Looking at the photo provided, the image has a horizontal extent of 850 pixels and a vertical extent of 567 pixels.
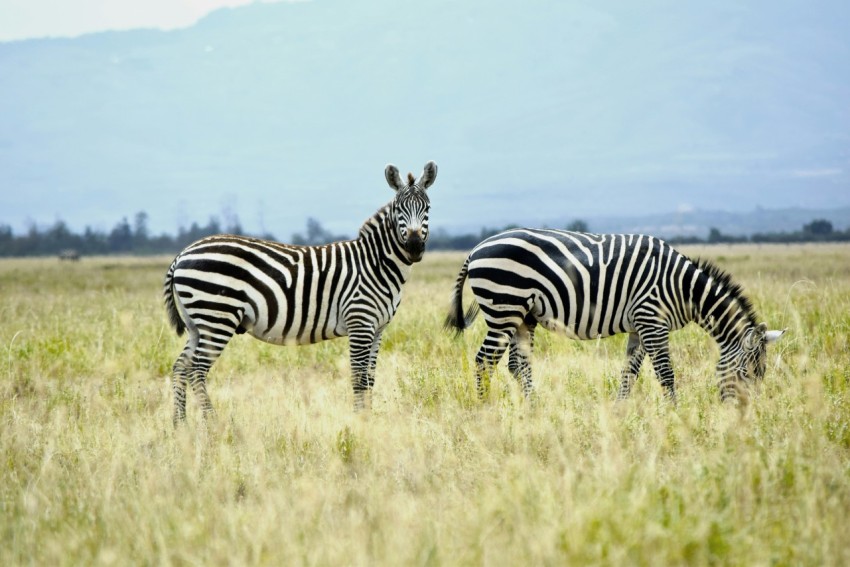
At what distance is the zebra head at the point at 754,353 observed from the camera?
7.34 metres

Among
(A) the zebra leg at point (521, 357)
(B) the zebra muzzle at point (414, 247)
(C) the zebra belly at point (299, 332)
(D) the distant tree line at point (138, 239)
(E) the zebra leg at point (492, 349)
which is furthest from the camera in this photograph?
(D) the distant tree line at point (138, 239)

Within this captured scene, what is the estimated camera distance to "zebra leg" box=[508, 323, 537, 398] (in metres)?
8.33

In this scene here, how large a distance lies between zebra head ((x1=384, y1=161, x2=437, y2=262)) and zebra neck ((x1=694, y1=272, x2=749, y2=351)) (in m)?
2.85

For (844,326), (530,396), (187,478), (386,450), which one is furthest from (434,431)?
(844,326)

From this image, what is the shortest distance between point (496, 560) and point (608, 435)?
208 centimetres

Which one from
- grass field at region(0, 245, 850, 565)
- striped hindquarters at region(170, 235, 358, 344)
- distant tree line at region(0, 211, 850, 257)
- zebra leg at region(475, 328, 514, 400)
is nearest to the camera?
grass field at region(0, 245, 850, 565)

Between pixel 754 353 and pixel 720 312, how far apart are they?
615 millimetres

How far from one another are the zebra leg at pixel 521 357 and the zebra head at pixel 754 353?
2.04 m

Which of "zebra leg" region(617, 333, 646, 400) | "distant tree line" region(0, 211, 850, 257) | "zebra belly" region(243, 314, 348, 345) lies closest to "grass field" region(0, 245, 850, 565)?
"zebra leg" region(617, 333, 646, 400)

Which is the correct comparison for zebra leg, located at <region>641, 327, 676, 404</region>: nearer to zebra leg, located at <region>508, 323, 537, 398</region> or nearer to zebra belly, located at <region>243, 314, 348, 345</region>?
zebra leg, located at <region>508, 323, 537, 398</region>

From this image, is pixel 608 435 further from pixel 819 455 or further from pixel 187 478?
pixel 187 478

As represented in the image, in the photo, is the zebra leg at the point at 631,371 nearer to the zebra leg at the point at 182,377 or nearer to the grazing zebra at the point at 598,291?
the grazing zebra at the point at 598,291

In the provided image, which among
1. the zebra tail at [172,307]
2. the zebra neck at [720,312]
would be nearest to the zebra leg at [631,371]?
the zebra neck at [720,312]

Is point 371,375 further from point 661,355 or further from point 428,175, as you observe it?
point 661,355
